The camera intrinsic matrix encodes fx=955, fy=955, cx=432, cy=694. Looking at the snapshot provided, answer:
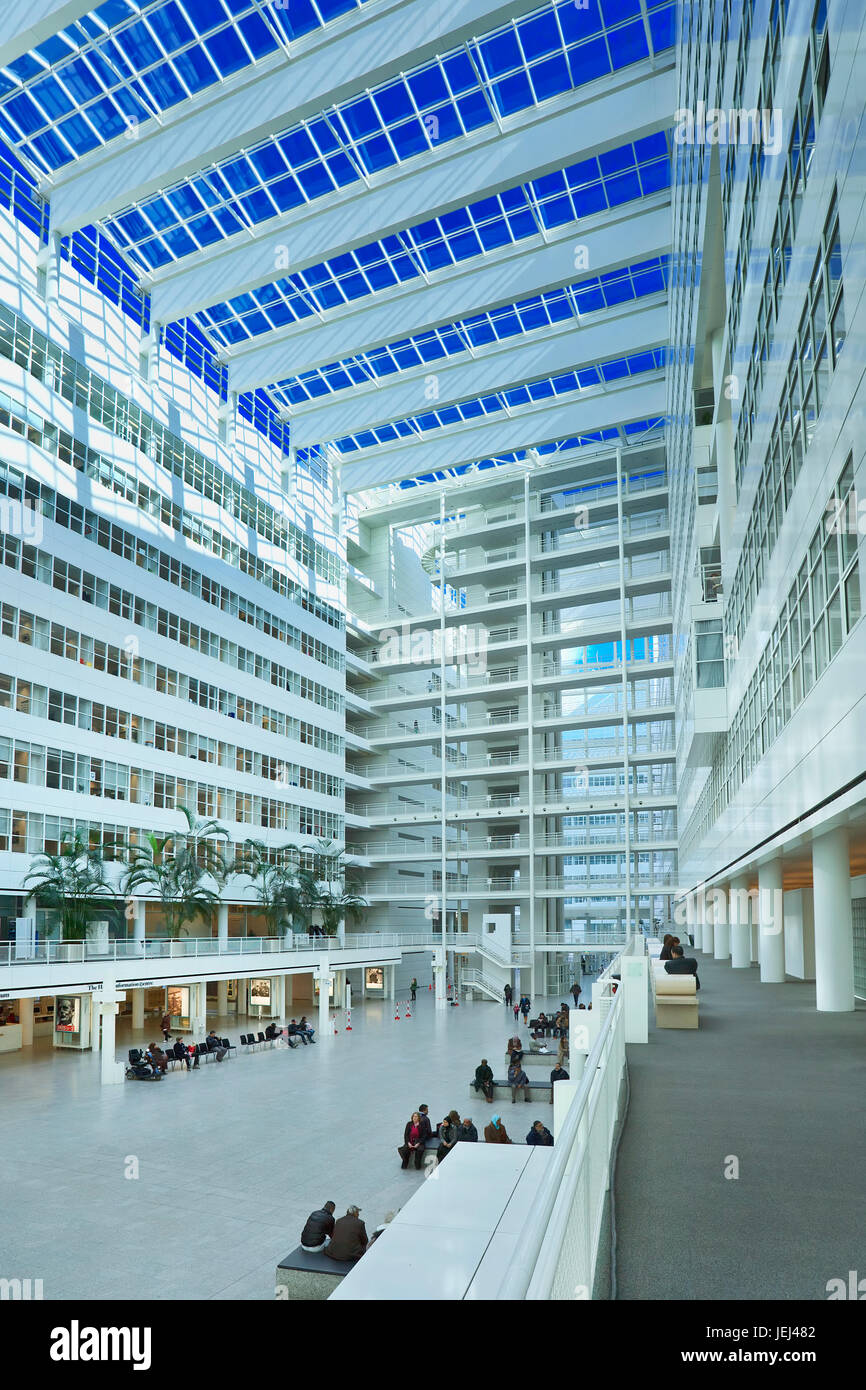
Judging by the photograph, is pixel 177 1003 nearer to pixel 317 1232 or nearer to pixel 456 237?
pixel 317 1232

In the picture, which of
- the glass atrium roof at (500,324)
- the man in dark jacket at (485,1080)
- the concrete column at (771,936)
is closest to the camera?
the concrete column at (771,936)

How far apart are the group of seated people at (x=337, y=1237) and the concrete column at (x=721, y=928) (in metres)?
23.9

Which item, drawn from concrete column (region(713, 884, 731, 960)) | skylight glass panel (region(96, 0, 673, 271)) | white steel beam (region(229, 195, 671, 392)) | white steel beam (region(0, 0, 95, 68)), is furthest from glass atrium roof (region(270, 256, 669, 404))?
concrete column (region(713, 884, 731, 960))

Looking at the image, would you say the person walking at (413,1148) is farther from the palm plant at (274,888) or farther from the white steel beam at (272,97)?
the white steel beam at (272,97)

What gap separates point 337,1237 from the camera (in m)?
11.8

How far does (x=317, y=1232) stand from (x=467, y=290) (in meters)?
35.6

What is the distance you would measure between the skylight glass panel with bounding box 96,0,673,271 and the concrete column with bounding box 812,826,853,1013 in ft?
91.2

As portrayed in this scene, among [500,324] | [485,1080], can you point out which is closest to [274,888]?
[485,1080]

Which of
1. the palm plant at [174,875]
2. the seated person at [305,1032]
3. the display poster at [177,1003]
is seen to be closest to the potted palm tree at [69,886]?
the palm plant at [174,875]

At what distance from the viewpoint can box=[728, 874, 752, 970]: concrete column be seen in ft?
96.4

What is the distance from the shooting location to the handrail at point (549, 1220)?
278cm
